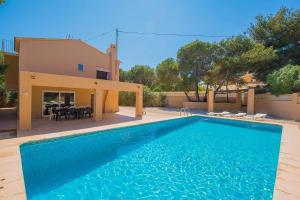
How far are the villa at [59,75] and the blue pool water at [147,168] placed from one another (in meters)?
4.35

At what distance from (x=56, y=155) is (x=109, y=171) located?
2.72 meters

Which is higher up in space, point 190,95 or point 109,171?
point 190,95

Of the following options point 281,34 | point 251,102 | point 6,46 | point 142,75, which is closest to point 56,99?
point 6,46

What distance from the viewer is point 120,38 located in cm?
2556

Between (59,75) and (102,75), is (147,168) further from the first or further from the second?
(102,75)

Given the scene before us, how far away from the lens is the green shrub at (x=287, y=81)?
54.1ft

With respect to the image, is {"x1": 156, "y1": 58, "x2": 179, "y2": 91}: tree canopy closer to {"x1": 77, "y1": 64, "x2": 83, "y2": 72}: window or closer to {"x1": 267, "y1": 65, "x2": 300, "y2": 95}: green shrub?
{"x1": 267, "y1": 65, "x2": 300, "y2": 95}: green shrub

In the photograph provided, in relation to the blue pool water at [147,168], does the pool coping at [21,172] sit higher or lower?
higher

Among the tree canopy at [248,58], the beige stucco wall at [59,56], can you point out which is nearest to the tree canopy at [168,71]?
the tree canopy at [248,58]

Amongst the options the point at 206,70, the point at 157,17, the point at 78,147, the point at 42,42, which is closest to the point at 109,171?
the point at 78,147

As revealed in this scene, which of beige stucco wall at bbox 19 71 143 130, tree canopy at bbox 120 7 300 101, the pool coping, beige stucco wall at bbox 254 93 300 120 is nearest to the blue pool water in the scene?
the pool coping

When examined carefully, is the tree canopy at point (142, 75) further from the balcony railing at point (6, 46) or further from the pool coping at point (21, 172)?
the pool coping at point (21, 172)

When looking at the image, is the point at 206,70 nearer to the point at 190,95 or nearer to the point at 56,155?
the point at 190,95

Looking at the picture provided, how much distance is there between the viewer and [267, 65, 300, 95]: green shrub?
16500 millimetres
